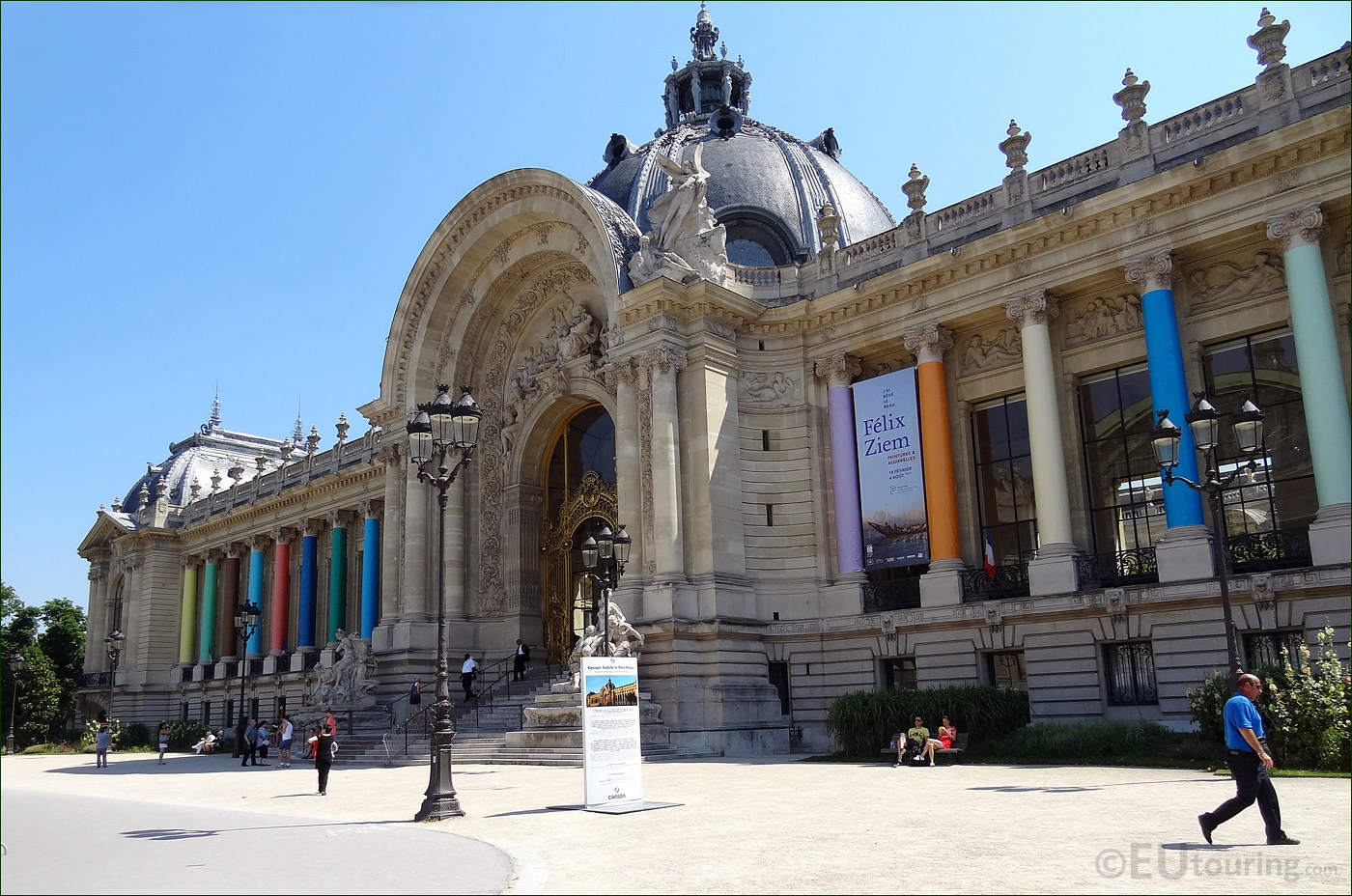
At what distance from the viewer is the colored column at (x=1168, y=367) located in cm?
2131

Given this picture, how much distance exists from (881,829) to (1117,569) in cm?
1429

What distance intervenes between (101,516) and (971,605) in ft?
175

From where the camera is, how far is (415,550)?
111 feet

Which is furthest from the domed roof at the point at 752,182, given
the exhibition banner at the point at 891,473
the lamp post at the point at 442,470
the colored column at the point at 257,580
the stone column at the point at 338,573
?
the colored column at the point at 257,580

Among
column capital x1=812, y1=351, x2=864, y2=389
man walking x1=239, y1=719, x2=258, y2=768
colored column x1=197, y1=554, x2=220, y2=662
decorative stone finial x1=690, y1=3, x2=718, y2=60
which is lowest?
man walking x1=239, y1=719, x2=258, y2=768

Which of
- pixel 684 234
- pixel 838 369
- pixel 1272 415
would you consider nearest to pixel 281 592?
pixel 684 234

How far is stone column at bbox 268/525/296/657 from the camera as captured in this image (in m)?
49.7

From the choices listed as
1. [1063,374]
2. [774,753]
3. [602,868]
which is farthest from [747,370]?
[602,868]

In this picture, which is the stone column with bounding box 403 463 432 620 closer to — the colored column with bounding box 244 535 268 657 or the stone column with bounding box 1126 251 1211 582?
the stone column with bounding box 1126 251 1211 582

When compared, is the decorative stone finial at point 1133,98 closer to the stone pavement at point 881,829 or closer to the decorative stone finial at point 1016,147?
the decorative stone finial at point 1016,147

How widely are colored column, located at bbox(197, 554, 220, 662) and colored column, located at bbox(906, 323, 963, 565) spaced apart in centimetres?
4231

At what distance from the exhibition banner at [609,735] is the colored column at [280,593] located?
3962cm

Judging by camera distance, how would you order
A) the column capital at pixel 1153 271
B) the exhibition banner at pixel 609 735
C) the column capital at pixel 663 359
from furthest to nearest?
1. the column capital at pixel 663 359
2. the column capital at pixel 1153 271
3. the exhibition banner at pixel 609 735

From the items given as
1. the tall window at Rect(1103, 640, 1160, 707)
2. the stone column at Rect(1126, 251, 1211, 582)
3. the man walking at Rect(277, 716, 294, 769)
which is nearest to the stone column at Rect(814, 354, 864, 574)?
the tall window at Rect(1103, 640, 1160, 707)
